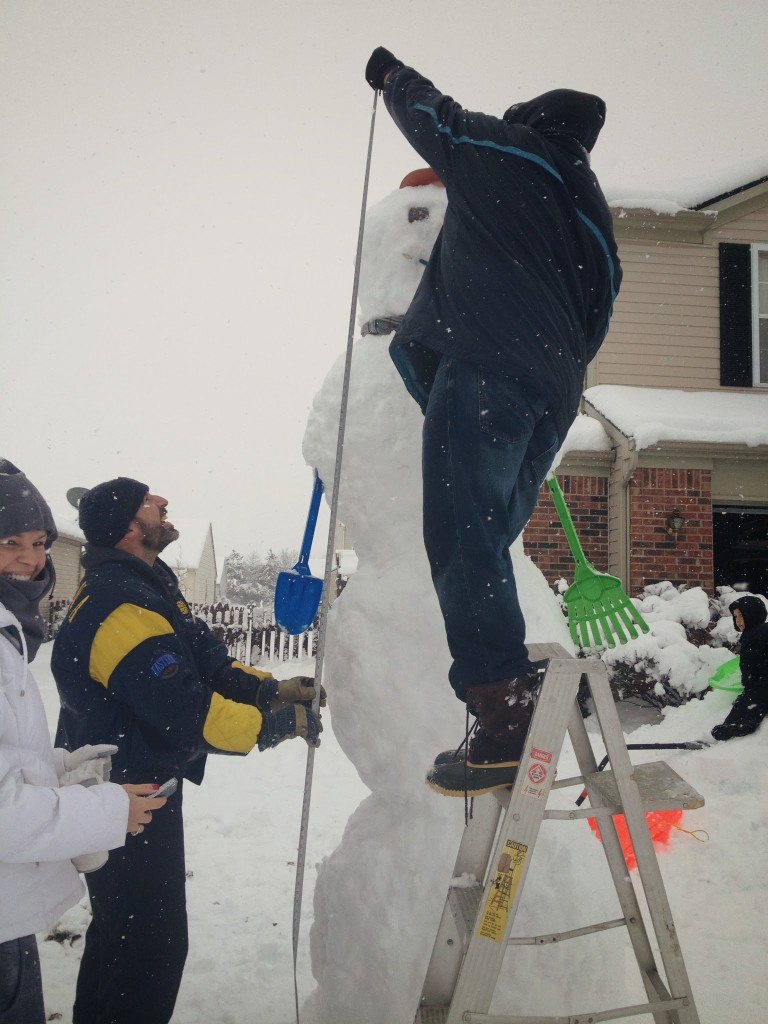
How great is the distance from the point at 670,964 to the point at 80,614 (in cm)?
185

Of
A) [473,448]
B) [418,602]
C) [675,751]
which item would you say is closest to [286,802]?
[675,751]

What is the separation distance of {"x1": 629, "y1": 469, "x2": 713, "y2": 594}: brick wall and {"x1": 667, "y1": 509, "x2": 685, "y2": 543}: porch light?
0.03 m

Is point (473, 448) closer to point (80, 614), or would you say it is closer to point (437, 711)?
point (437, 711)

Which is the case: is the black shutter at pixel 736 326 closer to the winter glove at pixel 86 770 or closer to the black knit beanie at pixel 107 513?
the black knit beanie at pixel 107 513

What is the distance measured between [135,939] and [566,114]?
2.66m

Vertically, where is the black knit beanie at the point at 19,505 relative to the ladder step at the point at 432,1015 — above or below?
above

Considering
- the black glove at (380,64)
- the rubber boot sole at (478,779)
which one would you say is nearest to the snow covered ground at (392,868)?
the black glove at (380,64)

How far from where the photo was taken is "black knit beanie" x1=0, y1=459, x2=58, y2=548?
1827 mm

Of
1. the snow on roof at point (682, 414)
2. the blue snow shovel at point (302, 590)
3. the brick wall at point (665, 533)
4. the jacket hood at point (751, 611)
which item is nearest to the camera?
the blue snow shovel at point (302, 590)

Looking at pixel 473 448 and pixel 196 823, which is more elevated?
pixel 473 448

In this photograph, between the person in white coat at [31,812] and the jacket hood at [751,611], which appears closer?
the person in white coat at [31,812]

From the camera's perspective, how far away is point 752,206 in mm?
7621

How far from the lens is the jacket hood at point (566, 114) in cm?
174

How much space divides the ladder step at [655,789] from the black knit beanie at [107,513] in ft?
5.75
